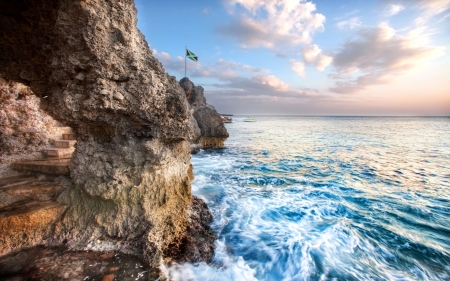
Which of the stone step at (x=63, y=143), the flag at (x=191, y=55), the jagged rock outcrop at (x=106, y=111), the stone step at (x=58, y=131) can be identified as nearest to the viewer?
the jagged rock outcrop at (x=106, y=111)

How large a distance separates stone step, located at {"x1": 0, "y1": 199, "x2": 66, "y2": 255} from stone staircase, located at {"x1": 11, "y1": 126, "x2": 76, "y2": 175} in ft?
3.47

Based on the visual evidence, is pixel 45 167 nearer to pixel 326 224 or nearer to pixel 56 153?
pixel 56 153

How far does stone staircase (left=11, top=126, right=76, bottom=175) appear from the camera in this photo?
5.49m

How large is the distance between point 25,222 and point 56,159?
2.67m

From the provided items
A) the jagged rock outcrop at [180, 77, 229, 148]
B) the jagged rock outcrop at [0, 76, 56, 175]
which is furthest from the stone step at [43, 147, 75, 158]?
the jagged rock outcrop at [180, 77, 229, 148]

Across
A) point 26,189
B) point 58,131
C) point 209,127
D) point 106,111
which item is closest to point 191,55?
point 209,127

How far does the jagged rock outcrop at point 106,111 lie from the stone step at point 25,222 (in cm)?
18

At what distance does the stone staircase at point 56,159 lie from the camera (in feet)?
18.0

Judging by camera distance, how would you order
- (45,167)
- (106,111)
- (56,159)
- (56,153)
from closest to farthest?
1. (106,111)
2. (45,167)
3. (56,159)
4. (56,153)

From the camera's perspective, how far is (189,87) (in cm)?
2567

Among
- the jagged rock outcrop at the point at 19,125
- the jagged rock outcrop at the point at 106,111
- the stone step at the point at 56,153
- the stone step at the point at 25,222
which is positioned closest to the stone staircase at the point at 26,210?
the stone step at the point at 25,222

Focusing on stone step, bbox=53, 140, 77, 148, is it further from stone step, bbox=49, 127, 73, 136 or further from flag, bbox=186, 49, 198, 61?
flag, bbox=186, 49, 198, 61

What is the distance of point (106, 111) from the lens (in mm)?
4488

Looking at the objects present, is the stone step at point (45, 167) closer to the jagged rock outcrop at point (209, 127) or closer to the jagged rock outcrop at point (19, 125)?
the jagged rock outcrop at point (19, 125)
